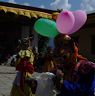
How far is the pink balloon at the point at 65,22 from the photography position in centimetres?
421

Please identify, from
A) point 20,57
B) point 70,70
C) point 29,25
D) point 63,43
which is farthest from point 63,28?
point 29,25

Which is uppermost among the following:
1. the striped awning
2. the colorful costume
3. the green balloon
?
the green balloon

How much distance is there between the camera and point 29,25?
22.4 meters

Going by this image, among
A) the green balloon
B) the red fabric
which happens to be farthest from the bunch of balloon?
the red fabric

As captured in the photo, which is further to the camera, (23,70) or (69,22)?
(23,70)

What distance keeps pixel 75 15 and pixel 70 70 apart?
731 millimetres

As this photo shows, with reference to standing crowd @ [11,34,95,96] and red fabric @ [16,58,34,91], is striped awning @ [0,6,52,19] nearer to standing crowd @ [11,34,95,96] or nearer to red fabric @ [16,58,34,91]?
red fabric @ [16,58,34,91]

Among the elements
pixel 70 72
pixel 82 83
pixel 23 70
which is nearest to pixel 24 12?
pixel 23 70

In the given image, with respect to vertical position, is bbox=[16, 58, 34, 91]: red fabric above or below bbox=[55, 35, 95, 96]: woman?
below

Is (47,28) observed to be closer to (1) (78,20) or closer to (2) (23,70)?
(1) (78,20)

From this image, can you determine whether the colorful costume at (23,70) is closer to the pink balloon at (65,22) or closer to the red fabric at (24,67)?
the red fabric at (24,67)

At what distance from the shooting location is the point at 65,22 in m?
4.28

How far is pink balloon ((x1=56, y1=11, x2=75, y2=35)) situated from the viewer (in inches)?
166

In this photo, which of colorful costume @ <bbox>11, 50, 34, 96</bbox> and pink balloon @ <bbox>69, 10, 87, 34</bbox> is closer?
pink balloon @ <bbox>69, 10, 87, 34</bbox>
